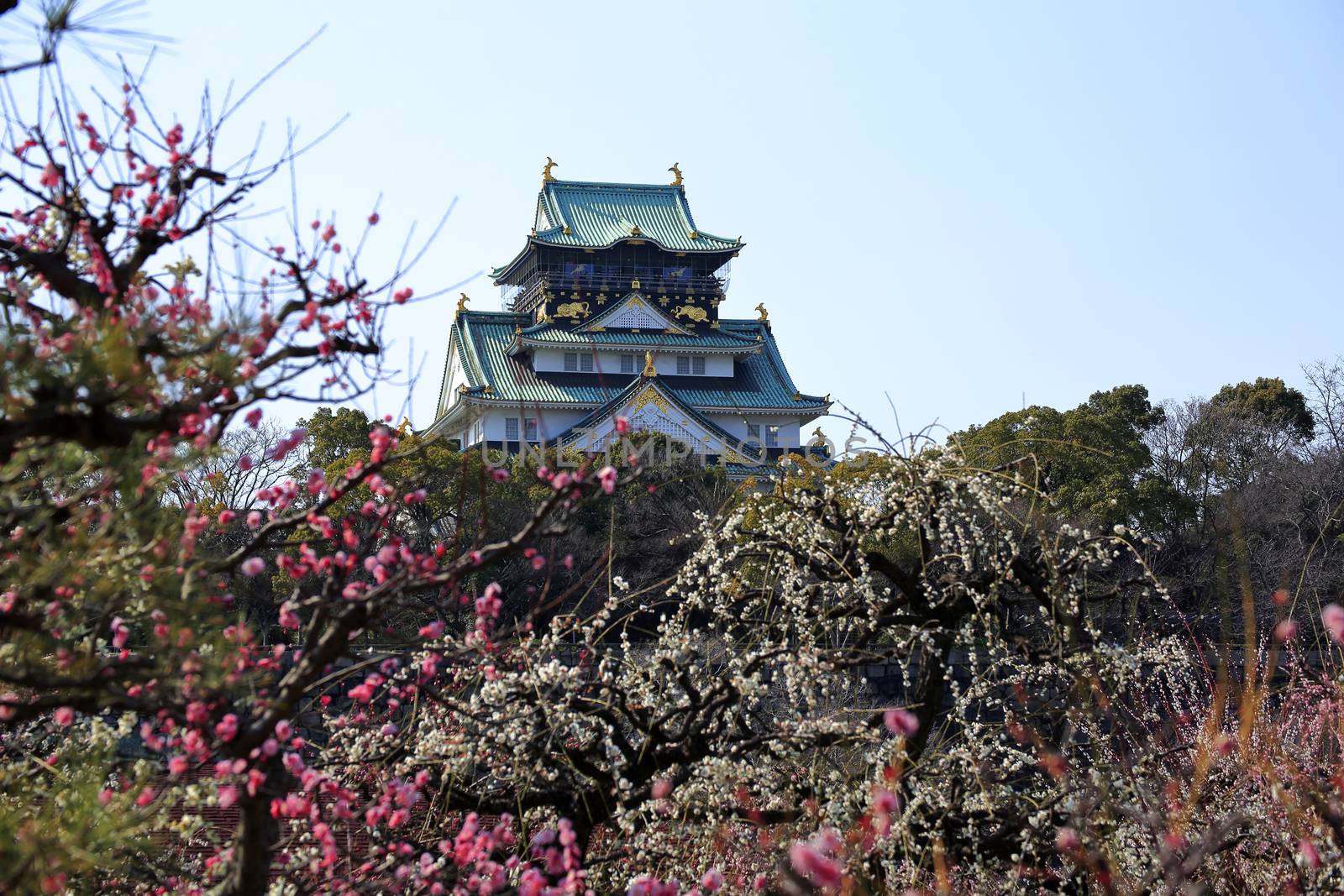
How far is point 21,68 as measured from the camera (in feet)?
11.7

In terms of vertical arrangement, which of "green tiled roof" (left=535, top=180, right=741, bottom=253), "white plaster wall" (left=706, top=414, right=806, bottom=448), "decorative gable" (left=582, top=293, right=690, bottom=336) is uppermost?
"green tiled roof" (left=535, top=180, right=741, bottom=253)

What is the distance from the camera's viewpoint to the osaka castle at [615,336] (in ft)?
109

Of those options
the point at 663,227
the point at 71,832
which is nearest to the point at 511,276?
the point at 663,227

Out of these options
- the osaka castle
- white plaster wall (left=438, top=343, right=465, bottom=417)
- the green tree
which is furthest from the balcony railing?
the green tree

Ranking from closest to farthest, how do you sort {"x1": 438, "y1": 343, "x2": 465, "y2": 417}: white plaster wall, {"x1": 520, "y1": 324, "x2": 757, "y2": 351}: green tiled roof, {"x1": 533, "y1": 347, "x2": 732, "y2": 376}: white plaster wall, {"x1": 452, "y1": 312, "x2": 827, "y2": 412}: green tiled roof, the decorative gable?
{"x1": 452, "y1": 312, "x2": 827, "y2": 412}: green tiled roof < {"x1": 520, "y1": 324, "x2": 757, "y2": 351}: green tiled roof < {"x1": 533, "y1": 347, "x2": 732, "y2": 376}: white plaster wall < {"x1": 438, "y1": 343, "x2": 465, "y2": 417}: white plaster wall < the decorative gable

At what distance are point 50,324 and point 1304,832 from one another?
381cm

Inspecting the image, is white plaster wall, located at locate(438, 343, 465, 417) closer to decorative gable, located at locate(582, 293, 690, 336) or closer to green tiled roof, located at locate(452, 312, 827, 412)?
green tiled roof, located at locate(452, 312, 827, 412)

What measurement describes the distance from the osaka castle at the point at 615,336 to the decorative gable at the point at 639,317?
21 millimetres

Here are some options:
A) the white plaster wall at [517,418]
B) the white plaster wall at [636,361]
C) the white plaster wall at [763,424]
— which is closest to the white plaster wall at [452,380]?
the white plaster wall at [517,418]

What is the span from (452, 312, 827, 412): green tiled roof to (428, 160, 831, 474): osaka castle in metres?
0.04

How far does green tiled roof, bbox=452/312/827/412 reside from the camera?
1305 inches

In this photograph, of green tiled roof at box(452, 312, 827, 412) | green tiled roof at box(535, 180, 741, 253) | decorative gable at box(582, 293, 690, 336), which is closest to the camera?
green tiled roof at box(452, 312, 827, 412)

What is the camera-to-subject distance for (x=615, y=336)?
112ft

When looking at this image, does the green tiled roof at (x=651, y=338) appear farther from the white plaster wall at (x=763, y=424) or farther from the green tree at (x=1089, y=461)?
the green tree at (x=1089, y=461)
